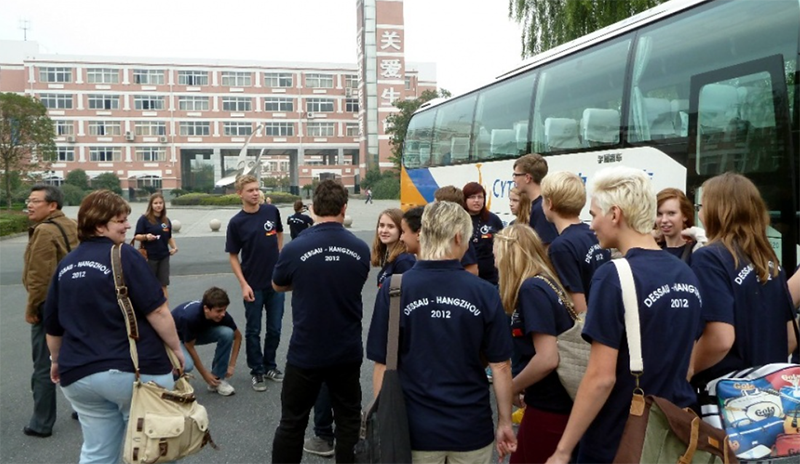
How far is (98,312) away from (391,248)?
1.82m

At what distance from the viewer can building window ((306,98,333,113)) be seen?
73875 mm

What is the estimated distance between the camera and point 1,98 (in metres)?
35.6

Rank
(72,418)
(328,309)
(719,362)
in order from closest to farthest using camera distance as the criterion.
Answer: (719,362) < (328,309) < (72,418)

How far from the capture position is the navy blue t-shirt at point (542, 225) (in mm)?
4770

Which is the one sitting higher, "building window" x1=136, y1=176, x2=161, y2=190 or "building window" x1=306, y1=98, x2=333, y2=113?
"building window" x1=306, y1=98, x2=333, y2=113

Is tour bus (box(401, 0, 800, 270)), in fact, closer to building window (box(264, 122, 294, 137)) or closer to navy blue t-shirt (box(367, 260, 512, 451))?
navy blue t-shirt (box(367, 260, 512, 451))

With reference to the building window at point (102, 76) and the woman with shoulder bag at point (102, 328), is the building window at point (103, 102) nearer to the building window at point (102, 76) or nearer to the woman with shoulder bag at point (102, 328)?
the building window at point (102, 76)

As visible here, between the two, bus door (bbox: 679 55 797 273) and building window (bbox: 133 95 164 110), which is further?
building window (bbox: 133 95 164 110)

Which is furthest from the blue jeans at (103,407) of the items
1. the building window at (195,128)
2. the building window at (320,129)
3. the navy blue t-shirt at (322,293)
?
the building window at (320,129)

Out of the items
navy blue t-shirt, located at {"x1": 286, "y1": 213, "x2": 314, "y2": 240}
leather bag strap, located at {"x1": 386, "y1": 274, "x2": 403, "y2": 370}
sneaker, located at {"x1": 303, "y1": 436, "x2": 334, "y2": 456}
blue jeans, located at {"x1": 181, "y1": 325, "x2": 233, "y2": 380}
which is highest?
navy blue t-shirt, located at {"x1": 286, "y1": 213, "x2": 314, "y2": 240}

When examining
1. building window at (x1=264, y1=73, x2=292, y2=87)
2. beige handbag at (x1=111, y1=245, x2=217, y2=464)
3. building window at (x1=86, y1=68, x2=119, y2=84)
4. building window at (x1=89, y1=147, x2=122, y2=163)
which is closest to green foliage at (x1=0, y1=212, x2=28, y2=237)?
beige handbag at (x1=111, y1=245, x2=217, y2=464)

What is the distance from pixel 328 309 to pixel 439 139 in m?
9.38

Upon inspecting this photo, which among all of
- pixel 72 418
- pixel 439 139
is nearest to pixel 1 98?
pixel 439 139

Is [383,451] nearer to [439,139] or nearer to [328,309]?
[328,309]
